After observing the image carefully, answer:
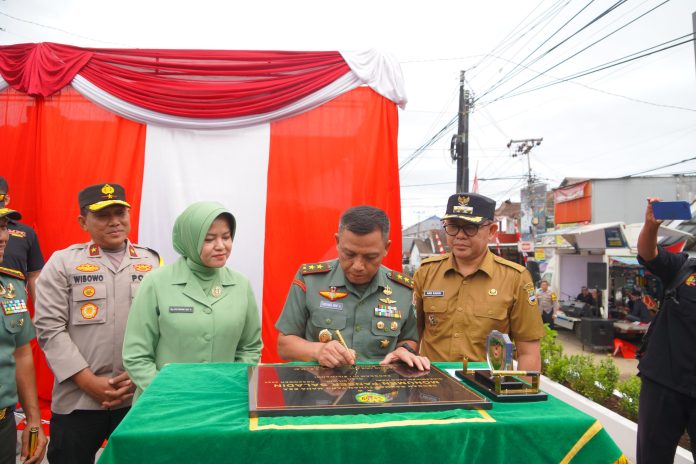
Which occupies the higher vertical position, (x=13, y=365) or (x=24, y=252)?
(x=24, y=252)

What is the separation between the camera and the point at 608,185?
64.4 ft

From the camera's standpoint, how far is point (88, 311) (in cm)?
245

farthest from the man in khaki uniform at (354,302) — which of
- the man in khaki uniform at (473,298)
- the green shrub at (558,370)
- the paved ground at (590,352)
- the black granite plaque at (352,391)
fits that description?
the paved ground at (590,352)

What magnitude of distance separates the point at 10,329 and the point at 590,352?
36.5ft

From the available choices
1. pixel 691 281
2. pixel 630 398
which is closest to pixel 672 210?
pixel 691 281

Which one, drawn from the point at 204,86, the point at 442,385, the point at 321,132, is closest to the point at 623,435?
the point at 442,385

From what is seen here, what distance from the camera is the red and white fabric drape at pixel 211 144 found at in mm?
3607

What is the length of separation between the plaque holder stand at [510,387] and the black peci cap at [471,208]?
1128 millimetres

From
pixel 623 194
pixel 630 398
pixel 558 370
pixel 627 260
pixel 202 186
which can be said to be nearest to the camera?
pixel 202 186

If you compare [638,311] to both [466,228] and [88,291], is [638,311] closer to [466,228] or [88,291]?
[466,228]

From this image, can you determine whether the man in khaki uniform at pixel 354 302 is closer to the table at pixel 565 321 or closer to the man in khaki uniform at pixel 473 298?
the man in khaki uniform at pixel 473 298

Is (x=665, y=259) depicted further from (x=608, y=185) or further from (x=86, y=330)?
(x=608, y=185)

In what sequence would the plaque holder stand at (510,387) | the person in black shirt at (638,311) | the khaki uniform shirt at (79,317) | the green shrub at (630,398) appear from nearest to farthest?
1. the plaque holder stand at (510,387)
2. the khaki uniform shirt at (79,317)
3. the green shrub at (630,398)
4. the person in black shirt at (638,311)

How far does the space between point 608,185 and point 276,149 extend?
780 inches
